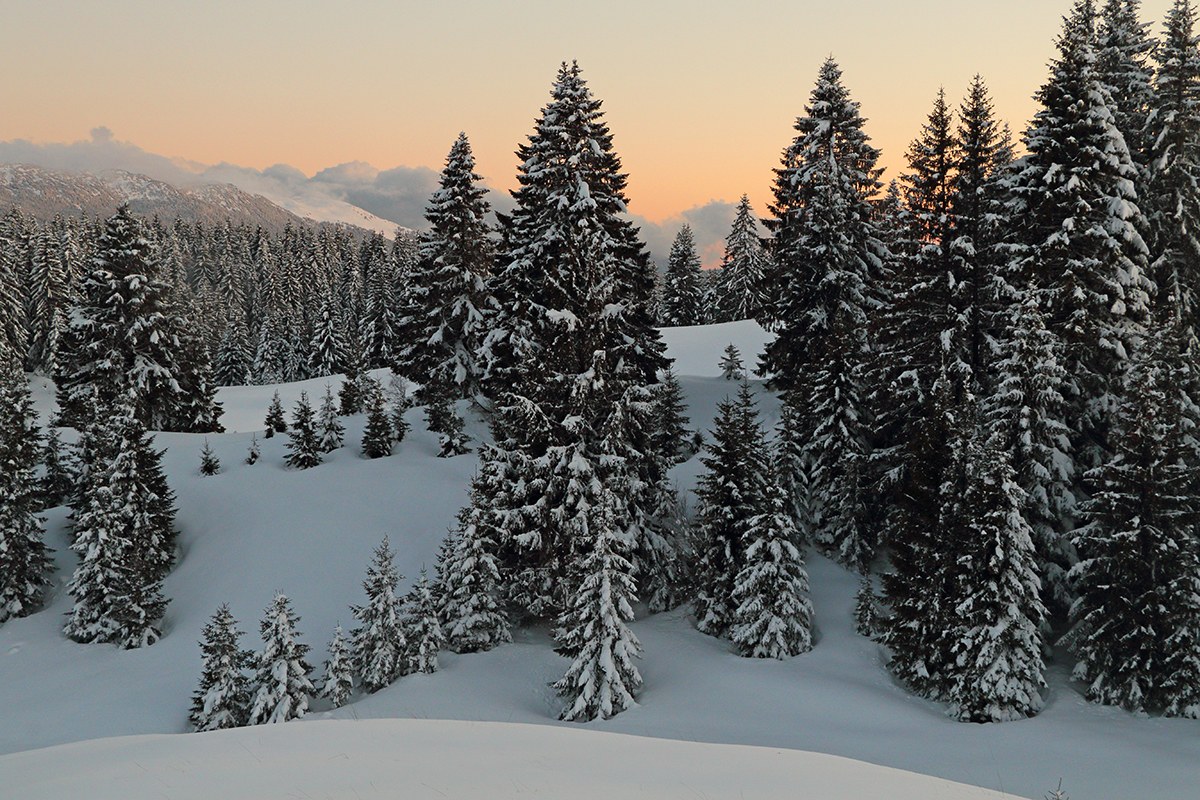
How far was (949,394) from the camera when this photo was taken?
20.1m

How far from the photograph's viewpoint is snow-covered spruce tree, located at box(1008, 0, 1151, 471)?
19859 mm

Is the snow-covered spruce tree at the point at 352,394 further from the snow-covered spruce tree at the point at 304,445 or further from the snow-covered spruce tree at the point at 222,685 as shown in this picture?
the snow-covered spruce tree at the point at 222,685

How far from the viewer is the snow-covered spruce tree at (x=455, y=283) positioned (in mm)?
33469

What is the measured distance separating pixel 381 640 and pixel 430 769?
13139 mm

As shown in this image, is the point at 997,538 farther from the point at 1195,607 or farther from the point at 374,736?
the point at 374,736

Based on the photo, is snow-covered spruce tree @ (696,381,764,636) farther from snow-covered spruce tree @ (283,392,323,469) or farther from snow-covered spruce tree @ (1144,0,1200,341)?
snow-covered spruce tree @ (283,392,323,469)

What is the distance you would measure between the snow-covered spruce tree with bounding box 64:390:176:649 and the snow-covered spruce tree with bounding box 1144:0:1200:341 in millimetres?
34024

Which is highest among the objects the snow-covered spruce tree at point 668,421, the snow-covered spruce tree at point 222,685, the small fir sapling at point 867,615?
the snow-covered spruce tree at point 668,421

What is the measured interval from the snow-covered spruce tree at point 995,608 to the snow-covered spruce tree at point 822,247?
829cm

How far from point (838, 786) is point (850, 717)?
982 centimetres

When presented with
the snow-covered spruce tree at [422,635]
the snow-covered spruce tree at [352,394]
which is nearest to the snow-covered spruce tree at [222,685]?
the snow-covered spruce tree at [422,635]

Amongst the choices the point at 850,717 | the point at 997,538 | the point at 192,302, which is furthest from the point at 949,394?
the point at 192,302

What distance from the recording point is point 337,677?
18219 millimetres

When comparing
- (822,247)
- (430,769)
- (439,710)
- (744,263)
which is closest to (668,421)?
(822,247)
